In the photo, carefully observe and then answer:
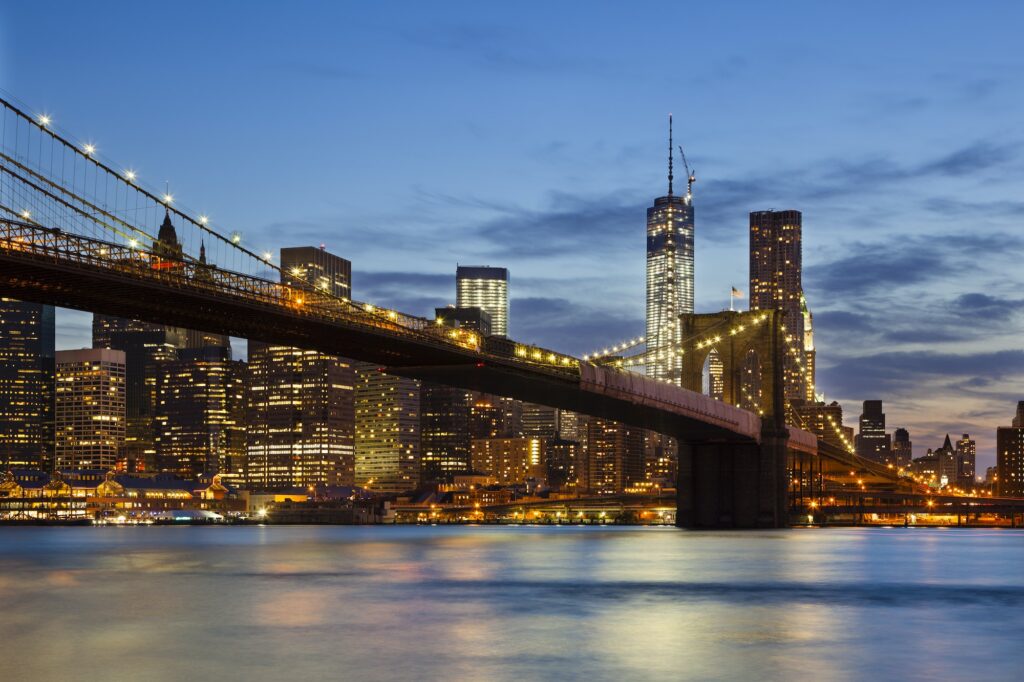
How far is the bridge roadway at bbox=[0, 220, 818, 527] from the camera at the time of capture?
54.2 meters

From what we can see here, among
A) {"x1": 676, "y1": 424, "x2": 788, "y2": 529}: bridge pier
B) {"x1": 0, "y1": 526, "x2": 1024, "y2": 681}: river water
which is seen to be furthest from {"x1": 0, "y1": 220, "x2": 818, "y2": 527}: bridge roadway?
{"x1": 0, "y1": 526, "x2": 1024, "y2": 681}: river water

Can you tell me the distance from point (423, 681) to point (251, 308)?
3968cm

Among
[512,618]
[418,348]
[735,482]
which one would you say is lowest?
[512,618]

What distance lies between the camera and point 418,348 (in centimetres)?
7269

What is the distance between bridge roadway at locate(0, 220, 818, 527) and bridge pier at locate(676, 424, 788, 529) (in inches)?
2.8

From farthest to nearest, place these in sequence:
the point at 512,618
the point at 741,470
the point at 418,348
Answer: the point at 741,470, the point at 418,348, the point at 512,618

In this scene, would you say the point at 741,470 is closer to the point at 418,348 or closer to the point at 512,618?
the point at 418,348

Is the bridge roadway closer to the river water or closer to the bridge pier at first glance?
the bridge pier

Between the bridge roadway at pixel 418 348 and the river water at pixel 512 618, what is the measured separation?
10.8m

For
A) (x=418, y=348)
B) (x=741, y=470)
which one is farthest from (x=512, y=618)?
(x=741, y=470)

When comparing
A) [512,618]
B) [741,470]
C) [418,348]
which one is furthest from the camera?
[741,470]

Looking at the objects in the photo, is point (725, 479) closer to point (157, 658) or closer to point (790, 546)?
point (790, 546)

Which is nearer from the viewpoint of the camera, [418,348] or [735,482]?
[418,348]

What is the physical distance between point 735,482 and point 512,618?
6833cm
